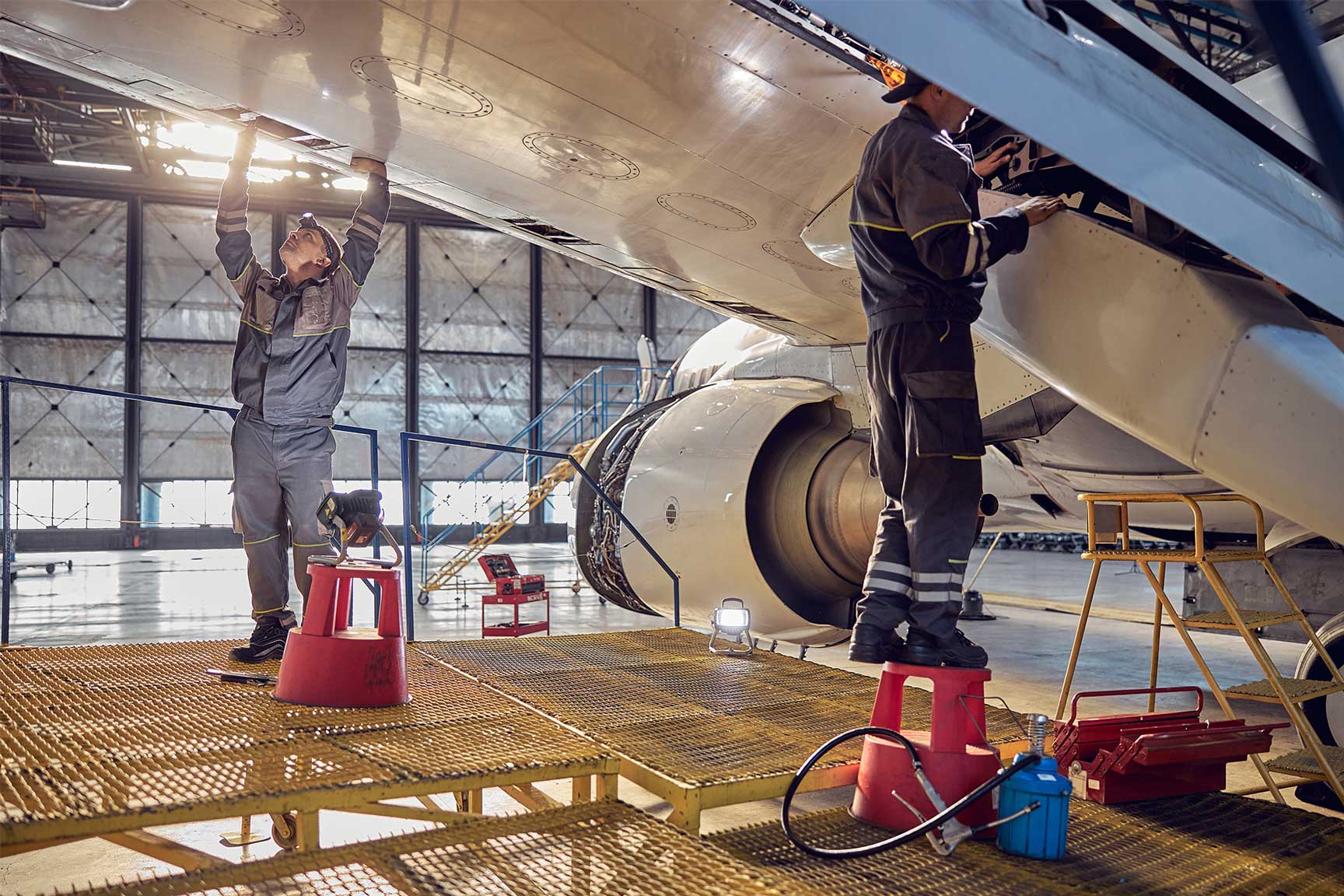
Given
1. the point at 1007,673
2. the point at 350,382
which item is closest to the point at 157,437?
the point at 350,382

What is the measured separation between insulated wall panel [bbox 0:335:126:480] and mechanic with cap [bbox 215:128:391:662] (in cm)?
2365

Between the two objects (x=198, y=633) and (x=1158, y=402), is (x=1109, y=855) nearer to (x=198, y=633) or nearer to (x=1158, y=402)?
(x=1158, y=402)

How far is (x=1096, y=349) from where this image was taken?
9.63 ft

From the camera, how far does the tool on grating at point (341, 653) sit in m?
3.22

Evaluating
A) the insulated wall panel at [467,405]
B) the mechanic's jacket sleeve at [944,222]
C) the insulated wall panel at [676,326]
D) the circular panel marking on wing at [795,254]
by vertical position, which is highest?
the insulated wall panel at [676,326]

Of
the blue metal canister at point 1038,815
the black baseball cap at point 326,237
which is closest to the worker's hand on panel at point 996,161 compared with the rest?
the blue metal canister at point 1038,815

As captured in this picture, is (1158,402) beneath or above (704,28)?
beneath

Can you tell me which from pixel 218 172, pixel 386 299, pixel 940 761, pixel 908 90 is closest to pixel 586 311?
pixel 386 299

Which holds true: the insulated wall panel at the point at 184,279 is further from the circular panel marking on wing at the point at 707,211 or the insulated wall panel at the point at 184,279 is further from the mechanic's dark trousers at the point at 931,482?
the mechanic's dark trousers at the point at 931,482

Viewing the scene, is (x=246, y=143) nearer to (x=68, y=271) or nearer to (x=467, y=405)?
(x=467, y=405)

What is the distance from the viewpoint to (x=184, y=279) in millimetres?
26047

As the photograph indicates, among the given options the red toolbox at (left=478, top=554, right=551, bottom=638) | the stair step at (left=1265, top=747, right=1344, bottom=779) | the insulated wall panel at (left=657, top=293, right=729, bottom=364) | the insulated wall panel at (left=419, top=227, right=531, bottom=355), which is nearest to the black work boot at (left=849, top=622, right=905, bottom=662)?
the stair step at (left=1265, top=747, right=1344, bottom=779)

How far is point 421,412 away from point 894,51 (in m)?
26.7

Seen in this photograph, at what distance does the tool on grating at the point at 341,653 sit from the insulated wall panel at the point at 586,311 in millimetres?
25910
